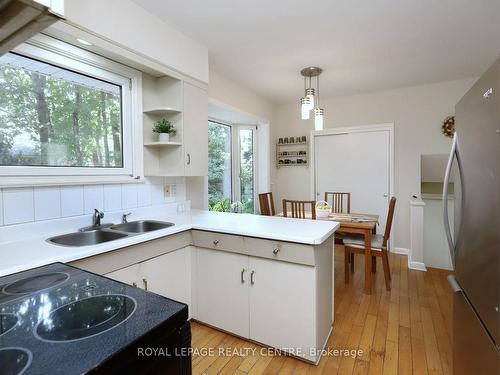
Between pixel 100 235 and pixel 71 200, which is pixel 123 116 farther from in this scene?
pixel 100 235

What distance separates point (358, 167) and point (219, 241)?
10.1 ft

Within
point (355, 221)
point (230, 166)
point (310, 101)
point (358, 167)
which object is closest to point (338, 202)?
point (358, 167)

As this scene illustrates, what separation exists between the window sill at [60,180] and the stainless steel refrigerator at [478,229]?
7.25 ft

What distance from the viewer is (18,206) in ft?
5.28

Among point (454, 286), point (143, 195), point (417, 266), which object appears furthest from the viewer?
point (417, 266)

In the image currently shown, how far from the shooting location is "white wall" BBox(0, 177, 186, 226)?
159 centimetres

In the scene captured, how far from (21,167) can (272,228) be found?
162 centimetres

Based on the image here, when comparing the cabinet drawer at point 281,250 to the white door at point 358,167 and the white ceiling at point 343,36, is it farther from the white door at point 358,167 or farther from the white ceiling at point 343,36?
the white door at point 358,167

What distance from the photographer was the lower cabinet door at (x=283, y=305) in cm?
167

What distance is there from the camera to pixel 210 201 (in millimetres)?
3703

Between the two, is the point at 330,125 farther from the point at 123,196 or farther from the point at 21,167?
→ the point at 21,167

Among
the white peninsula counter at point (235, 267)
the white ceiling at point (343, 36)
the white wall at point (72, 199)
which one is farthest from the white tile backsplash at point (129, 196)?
the white ceiling at point (343, 36)

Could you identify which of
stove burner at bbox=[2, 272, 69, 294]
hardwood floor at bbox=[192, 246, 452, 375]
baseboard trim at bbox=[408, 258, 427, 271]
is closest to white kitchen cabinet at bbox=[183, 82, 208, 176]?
hardwood floor at bbox=[192, 246, 452, 375]

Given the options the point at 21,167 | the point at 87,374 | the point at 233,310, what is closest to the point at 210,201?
the point at 233,310
